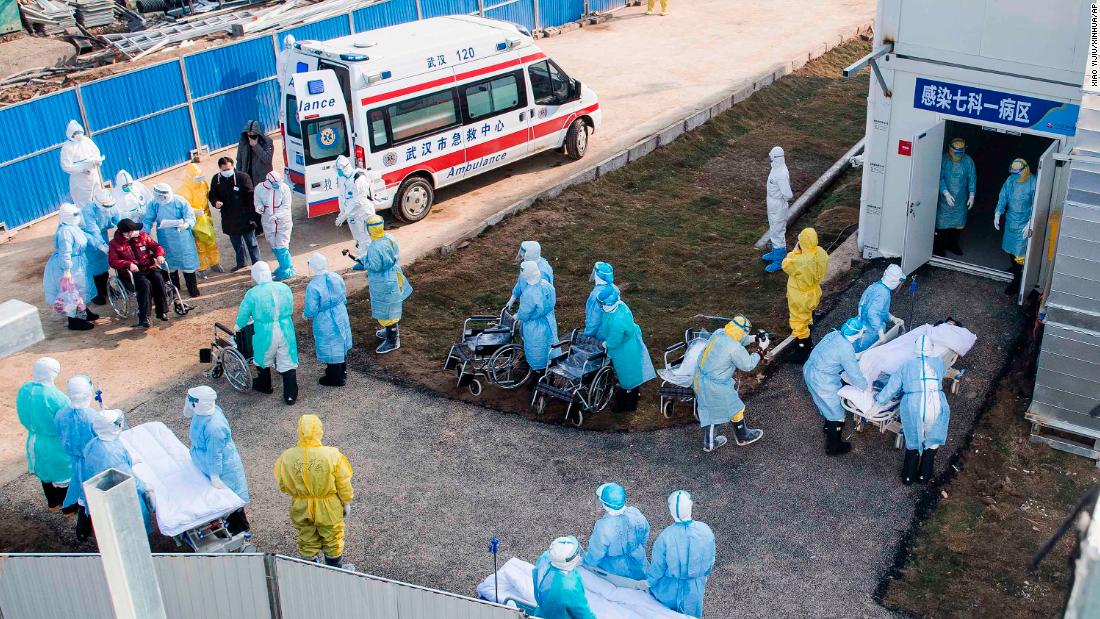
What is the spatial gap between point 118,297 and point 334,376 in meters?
3.41

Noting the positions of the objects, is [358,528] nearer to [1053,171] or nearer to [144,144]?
[1053,171]

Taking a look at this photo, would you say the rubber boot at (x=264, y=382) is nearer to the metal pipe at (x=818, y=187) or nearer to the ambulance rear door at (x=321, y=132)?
the ambulance rear door at (x=321, y=132)

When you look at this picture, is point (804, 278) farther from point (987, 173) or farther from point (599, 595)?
point (987, 173)

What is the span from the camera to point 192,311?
47.5 ft

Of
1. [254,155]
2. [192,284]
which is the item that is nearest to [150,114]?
[254,155]

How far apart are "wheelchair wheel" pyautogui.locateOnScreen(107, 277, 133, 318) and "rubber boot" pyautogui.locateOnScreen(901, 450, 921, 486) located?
9507mm

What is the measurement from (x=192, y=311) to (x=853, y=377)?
8431 mm

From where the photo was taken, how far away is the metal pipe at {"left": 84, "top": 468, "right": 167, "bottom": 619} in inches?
184

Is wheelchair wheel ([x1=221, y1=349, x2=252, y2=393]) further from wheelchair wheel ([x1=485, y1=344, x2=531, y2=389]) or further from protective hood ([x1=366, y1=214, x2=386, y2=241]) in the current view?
wheelchair wheel ([x1=485, y1=344, x2=531, y2=389])

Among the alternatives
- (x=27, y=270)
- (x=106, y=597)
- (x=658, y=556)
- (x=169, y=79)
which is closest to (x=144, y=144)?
(x=169, y=79)

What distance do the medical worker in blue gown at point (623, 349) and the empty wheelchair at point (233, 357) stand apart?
3.95 metres

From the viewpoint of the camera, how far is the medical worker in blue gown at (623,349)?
11438mm

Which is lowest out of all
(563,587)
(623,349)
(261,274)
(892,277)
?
(623,349)

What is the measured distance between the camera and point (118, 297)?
14133 mm
